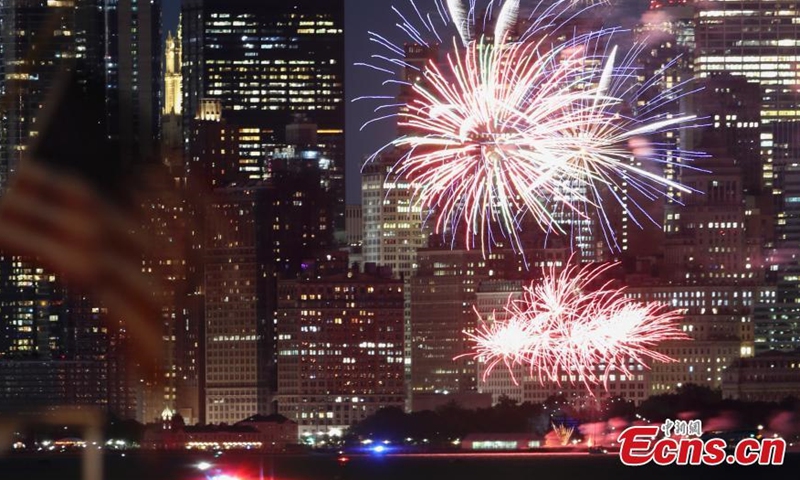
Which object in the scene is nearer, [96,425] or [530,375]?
[96,425]

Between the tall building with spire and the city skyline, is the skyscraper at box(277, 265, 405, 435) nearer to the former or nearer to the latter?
the city skyline

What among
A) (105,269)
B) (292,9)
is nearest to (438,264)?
(292,9)

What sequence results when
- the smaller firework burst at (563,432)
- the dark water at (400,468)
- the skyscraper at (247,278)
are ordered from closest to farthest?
1. the dark water at (400,468)
2. the smaller firework burst at (563,432)
3. the skyscraper at (247,278)

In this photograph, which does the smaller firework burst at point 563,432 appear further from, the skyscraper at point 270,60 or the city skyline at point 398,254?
the skyscraper at point 270,60

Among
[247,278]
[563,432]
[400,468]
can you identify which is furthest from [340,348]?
[400,468]

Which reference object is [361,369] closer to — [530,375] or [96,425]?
[530,375]

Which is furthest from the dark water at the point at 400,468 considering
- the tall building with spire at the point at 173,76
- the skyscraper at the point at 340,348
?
the tall building with spire at the point at 173,76

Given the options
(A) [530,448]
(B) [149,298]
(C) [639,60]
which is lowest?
(A) [530,448]

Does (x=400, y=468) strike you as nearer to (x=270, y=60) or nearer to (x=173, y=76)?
(x=173, y=76)

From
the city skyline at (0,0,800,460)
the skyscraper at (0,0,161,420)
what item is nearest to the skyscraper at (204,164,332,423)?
the city skyline at (0,0,800,460)
